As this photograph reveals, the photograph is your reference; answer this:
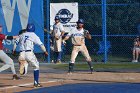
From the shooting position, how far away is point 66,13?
2262cm

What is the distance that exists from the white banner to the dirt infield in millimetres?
4617

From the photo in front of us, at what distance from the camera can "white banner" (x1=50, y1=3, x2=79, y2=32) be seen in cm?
2245

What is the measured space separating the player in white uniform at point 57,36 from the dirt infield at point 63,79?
3514 mm

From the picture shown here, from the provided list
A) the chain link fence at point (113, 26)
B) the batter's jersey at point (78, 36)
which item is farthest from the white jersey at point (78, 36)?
the chain link fence at point (113, 26)

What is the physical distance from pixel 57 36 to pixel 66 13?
1.48 meters

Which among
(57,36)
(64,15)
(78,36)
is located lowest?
(78,36)

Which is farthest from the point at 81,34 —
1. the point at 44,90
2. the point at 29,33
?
the point at 44,90

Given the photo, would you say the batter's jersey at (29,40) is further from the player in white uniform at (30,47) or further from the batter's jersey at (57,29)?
the batter's jersey at (57,29)

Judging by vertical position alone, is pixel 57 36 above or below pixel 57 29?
below

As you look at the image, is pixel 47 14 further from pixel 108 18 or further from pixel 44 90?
pixel 44 90

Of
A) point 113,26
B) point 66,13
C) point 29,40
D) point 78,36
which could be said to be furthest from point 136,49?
point 29,40

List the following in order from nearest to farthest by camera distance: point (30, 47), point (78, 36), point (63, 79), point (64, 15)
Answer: point (30, 47), point (63, 79), point (78, 36), point (64, 15)

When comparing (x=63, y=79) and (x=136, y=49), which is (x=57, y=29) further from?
(x=63, y=79)

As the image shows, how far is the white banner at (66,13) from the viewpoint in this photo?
22.5m
